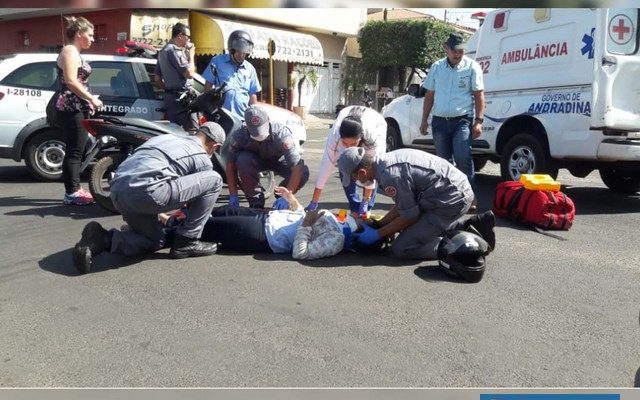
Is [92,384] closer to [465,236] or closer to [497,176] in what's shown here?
[465,236]

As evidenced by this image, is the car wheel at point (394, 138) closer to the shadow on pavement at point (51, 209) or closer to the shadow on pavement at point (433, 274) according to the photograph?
the shadow on pavement at point (51, 209)

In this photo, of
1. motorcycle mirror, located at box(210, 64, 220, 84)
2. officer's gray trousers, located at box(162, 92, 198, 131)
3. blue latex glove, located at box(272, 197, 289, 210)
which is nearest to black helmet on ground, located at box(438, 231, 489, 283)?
blue latex glove, located at box(272, 197, 289, 210)

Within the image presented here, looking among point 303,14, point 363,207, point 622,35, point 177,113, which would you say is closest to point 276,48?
point 177,113

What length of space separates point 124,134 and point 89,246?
5.97 feet

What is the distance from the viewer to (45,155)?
6926mm

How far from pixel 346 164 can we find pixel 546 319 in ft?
5.34

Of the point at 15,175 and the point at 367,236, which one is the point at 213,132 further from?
the point at 15,175

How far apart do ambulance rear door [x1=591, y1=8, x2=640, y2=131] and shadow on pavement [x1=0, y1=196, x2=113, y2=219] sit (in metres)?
4.98

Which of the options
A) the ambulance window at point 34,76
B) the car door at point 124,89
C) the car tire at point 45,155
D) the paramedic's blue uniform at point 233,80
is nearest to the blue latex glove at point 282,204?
the paramedic's blue uniform at point 233,80

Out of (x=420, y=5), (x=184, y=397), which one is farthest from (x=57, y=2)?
(x=184, y=397)

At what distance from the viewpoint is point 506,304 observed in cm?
340

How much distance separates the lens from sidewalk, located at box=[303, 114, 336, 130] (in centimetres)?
1828

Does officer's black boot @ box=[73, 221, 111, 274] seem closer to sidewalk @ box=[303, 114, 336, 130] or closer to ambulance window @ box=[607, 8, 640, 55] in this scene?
ambulance window @ box=[607, 8, 640, 55]

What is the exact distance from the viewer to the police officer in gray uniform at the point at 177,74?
597 cm
